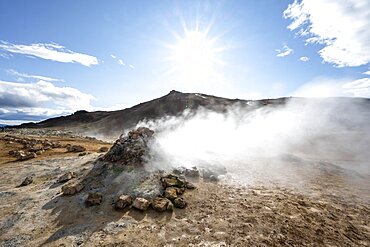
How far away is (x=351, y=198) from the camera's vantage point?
838 cm

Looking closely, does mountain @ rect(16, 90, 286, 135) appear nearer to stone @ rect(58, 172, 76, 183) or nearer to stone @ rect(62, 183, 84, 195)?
stone @ rect(58, 172, 76, 183)

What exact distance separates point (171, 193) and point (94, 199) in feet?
7.56

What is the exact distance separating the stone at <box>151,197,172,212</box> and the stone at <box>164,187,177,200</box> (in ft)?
1.03

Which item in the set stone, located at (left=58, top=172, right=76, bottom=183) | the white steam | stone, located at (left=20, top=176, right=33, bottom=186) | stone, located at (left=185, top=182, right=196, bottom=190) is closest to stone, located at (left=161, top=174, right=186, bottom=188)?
stone, located at (left=185, top=182, right=196, bottom=190)

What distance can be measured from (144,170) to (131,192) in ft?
3.94

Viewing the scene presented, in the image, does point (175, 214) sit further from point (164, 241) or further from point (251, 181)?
point (251, 181)

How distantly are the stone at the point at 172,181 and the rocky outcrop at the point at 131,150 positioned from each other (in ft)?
4.00

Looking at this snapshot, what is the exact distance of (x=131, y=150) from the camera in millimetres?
9930

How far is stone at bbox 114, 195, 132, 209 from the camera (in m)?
7.40

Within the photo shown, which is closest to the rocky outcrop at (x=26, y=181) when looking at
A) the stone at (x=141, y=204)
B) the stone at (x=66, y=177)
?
the stone at (x=66, y=177)

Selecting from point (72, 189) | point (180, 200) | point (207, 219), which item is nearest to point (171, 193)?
point (180, 200)

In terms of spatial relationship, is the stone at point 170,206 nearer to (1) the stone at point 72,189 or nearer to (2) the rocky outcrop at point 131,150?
(2) the rocky outcrop at point 131,150

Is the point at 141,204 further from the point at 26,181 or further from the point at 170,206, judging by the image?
the point at 26,181

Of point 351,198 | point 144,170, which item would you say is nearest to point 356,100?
point 351,198
